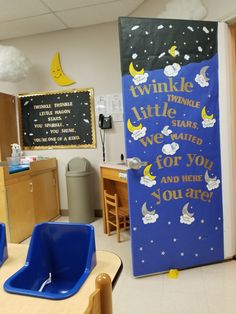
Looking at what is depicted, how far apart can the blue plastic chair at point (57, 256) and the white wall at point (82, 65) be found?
2676 millimetres

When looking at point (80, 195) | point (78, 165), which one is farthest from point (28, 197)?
point (78, 165)

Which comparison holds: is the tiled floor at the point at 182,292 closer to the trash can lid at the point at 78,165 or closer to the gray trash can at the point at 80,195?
the gray trash can at the point at 80,195

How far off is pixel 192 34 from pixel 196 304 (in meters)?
2.09

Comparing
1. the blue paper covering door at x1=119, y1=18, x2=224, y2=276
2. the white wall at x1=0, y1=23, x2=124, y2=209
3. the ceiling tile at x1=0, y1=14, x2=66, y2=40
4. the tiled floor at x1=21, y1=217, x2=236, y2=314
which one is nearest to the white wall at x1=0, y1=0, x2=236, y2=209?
the white wall at x1=0, y1=23, x2=124, y2=209

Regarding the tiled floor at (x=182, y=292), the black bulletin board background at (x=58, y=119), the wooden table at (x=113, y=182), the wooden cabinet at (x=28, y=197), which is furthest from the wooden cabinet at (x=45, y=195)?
the tiled floor at (x=182, y=292)

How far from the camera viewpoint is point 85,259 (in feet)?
3.76

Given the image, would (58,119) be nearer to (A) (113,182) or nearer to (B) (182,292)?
(A) (113,182)

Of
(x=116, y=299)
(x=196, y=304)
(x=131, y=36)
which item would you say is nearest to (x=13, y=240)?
(x=116, y=299)

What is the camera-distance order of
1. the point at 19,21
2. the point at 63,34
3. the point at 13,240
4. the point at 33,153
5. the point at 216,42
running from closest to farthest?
the point at 216,42 < the point at 13,240 < the point at 19,21 < the point at 63,34 < the point at 33,153

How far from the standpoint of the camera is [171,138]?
2225 mm

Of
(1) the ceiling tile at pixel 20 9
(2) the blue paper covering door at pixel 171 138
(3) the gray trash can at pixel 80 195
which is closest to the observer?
(2) the blue paper covering door at pixel 171 138

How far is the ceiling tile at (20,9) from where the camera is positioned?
3020 millimetres

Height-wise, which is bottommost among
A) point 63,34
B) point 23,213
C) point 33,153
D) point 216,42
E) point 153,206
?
→ point 23,213

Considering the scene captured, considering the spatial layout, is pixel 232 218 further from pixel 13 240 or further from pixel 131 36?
pixel 13 240
